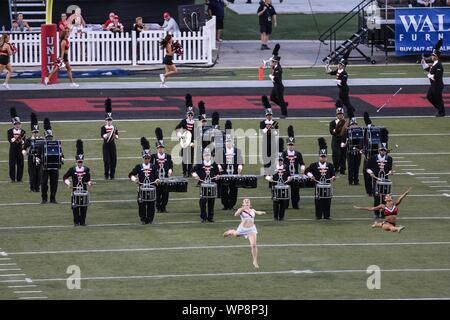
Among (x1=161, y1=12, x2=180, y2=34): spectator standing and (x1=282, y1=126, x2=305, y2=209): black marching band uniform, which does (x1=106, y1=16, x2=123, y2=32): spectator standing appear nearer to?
(x1=161, y1=12, x2=180, y2=34): spectator standing

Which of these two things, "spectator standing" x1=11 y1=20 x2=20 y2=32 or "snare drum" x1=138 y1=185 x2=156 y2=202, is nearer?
"snare drum" x1=138 y1=185 x2=156 y2=202

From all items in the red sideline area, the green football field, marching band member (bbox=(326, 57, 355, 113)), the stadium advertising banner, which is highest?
the stadium advertising banner

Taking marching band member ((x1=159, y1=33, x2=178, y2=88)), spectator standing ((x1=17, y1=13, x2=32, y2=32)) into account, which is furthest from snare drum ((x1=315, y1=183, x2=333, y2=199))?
spectator standing ((x1=17, y1=13, x2=32, y2=32))

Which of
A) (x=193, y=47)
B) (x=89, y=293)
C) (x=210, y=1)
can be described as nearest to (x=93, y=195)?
(x=89, y=293)

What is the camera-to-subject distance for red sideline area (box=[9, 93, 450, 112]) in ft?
132

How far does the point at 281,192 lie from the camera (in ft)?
90.6

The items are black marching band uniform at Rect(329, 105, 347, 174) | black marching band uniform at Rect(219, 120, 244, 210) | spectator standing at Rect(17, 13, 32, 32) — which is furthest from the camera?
spectator standing at Rect(17, 13, 32, 32)

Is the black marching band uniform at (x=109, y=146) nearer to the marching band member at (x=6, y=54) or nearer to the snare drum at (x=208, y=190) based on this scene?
the snare drum at (x=208, y=190)

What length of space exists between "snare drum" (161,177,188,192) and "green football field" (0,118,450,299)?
0.58 metres

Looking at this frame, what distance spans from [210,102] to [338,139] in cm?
934

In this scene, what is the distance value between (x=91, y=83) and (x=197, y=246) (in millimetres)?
19056

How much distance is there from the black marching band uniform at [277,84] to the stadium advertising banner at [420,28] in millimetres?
10121

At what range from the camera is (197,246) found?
25.7m
